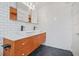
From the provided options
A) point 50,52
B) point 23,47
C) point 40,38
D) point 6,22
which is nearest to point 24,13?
point 6,22

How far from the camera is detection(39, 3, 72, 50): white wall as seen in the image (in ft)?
7.20

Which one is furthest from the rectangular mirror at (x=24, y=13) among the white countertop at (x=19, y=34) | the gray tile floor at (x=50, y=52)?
the gray tile floor at (x=50, y=52)

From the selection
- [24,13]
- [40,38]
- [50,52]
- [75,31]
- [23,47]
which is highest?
[24,13]

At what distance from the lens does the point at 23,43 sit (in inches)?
78.5

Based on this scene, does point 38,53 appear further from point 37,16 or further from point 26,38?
point 37,16

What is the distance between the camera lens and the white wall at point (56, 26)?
2.20 meters

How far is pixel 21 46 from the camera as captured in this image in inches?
77.0

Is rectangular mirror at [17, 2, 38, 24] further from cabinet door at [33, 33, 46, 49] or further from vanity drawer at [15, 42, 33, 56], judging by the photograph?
vanity drawer at [15, 42, 33, 56]

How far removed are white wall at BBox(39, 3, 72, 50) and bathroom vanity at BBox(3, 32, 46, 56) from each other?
160 mm

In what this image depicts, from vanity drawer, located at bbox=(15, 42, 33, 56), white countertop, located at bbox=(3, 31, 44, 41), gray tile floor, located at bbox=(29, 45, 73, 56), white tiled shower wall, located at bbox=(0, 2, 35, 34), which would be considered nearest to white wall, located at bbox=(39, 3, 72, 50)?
gray tile floor, located at bbox=(29, 45, 73, 56)

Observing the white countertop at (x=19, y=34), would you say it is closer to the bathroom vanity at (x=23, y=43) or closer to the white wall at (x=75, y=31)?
the bathroom vanity at (x=23, y=43)

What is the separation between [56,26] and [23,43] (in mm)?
743

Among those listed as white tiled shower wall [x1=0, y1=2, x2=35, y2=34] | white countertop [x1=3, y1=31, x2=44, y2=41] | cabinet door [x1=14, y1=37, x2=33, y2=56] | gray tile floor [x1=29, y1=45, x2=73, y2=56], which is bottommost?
gray tile floor [x1=29, y1=45, x2=73, y2=56]

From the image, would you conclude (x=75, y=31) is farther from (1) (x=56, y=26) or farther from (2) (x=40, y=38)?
(2) (x=40, y=38)
